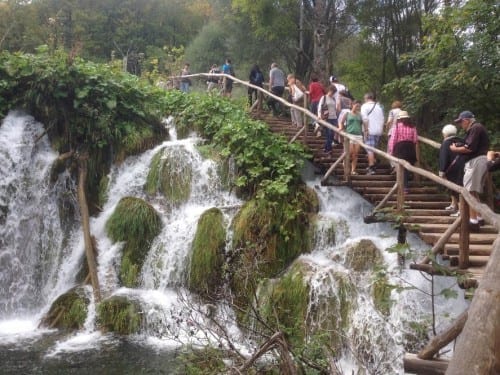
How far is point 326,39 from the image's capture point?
67.1 feet

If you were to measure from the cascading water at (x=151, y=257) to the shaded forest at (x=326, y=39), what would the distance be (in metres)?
3.10

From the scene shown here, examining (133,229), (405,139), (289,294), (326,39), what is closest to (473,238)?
(405,139)

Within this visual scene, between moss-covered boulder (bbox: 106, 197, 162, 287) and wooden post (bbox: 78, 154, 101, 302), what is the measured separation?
18.2 inches

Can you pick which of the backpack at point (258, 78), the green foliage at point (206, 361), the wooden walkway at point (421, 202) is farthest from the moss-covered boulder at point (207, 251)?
the backpack at point (258, 78)

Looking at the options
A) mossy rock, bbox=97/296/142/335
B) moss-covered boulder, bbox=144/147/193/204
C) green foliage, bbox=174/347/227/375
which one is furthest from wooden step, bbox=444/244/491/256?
moss-covered boulder, bbox=144/147/193/204

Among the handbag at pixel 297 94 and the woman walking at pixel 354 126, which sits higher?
the handbag at pixel 297 94

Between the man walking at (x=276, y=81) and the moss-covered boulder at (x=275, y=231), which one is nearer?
the moss-covered boulder at (x=275, y=231)

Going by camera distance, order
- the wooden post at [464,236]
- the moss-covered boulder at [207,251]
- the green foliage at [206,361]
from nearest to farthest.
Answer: the green foliage at [206,361] → the wooden post at [464,236] → the moss-covered boulder at [207,251]

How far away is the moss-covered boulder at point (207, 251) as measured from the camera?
972 centimetres

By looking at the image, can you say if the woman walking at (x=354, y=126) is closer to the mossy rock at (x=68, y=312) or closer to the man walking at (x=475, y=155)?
the man walking at (x=475, y=155)

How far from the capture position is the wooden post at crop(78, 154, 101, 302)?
10.0 m

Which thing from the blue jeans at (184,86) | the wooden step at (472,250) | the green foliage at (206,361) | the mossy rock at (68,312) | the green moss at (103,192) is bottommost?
the mossy rock at (68,312)

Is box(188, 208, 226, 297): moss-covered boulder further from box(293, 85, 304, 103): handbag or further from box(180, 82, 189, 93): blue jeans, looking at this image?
box(180, 82, 189, 93): blue jeans

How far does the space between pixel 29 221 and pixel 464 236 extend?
29.6 ft
